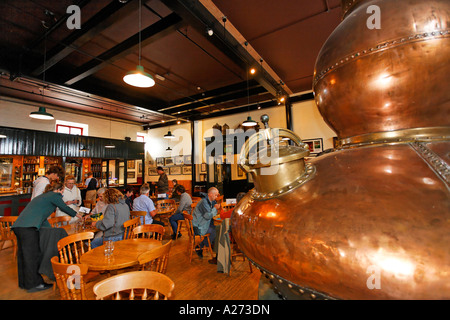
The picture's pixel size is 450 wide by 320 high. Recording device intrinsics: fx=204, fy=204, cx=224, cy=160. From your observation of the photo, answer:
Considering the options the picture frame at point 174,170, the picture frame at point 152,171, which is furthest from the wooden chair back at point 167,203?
the picture frame at point 152,171

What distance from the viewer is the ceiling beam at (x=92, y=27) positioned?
3586mm

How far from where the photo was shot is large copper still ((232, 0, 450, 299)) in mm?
515

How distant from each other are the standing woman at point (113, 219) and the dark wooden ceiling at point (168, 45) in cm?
325

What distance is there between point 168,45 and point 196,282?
5.25 m

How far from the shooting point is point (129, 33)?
470cm

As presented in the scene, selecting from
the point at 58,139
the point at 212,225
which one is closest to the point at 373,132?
the point at 212,225

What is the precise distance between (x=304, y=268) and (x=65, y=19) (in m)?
5.92

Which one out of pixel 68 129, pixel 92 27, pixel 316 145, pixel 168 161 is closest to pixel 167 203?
pixel 92 27

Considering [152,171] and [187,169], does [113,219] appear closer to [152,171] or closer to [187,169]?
[187,169]

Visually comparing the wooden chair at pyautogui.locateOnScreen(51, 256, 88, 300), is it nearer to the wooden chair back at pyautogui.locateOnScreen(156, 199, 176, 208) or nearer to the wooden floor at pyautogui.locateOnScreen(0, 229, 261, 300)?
the wooden floor at pyautogui.locateOnScreen(0, 229, 261, 300)

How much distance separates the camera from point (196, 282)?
3.11m

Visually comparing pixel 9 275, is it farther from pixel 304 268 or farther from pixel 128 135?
pixel 128 135

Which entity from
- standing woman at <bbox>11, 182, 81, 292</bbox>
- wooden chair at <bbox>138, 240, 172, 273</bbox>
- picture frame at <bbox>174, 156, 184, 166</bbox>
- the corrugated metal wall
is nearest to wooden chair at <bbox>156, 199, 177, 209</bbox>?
standing woman at <bbox>11, 182, 81, 292</bbox>

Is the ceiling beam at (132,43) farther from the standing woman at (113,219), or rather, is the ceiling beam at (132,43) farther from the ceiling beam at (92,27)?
the standing woman at (113,219)
